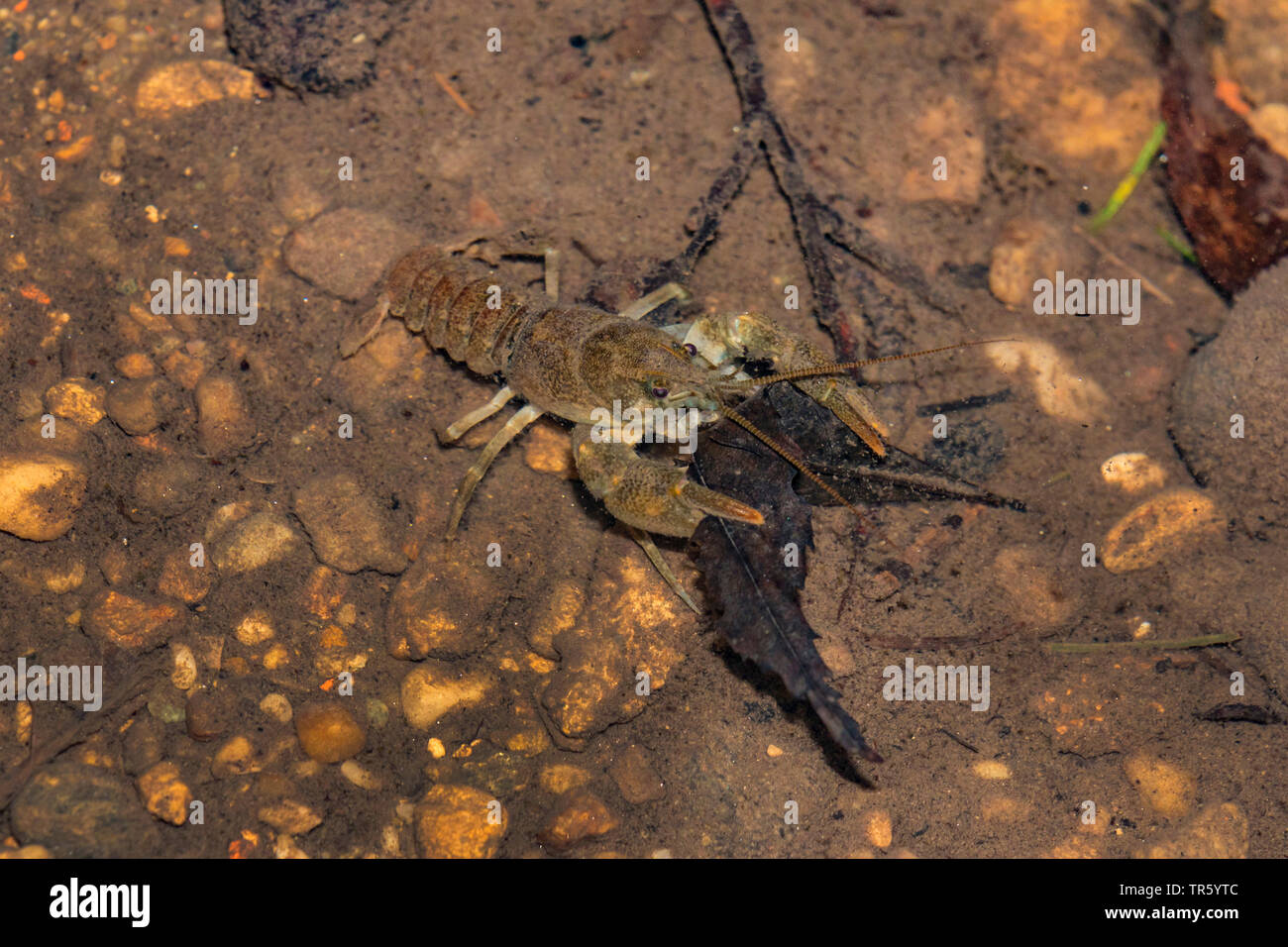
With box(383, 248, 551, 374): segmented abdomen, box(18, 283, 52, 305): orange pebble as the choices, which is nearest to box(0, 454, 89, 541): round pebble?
box(18, 283, 52, 305): orange pebble

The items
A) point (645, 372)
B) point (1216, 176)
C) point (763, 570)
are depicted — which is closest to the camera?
point (763, 570)

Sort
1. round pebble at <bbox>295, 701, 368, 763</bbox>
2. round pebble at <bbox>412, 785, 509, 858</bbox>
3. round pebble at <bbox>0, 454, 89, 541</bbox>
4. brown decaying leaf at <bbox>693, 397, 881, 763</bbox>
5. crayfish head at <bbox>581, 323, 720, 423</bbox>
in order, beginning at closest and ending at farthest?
brown decaying leaf at <bbox>693, 397, 881, 763</bbox>
round pebble at <bbox>412, 785, 509, 858</bbox>
round pebble at <bbox>295, 701, 368, 763</bbox>
round pebble at <bbox>0, 454, 89, 541</bbox>
crayfish head at <bbox>581, 323, 720, 423</bbox>

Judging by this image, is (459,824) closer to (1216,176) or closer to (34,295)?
(34,295)

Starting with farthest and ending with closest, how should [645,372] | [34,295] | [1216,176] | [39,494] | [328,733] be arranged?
[1216,176], [34,295], [645,372], [39,494], [328,733]

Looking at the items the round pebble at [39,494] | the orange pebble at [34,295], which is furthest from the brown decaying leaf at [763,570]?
the orange pebble at [34,295]

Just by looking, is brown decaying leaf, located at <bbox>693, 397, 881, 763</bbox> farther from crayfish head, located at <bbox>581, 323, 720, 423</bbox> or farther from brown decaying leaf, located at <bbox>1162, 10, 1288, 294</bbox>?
brown decaying leaf, located at <bbox>1162, 10, 1288, 294</bbox>

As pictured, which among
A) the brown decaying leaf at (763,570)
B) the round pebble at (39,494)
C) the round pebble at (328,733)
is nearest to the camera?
the brown decaying leaf at (763,570)

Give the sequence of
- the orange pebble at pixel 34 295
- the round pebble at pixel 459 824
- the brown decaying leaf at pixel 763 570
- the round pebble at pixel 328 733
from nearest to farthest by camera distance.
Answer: the brown decaying leaf at pixel 763 570 < the round pebble at pixel 459 824 < the round pebble at pixel 328 733 < the orange pebble at pixel 34 295

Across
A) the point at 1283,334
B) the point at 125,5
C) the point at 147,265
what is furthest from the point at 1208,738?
the point at 125,5

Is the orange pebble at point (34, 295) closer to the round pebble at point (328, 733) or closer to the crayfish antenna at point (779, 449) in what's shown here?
the round pebble at point (328, 733)

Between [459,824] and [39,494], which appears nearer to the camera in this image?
[459,824]

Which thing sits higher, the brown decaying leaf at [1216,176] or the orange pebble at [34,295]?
the brown decaying leaf at [1216,176]

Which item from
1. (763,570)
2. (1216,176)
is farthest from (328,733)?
(1216,176)
